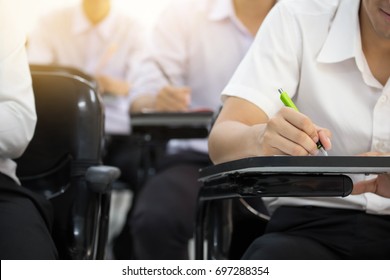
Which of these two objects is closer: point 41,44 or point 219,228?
point 219,228

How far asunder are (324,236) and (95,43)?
2219mm

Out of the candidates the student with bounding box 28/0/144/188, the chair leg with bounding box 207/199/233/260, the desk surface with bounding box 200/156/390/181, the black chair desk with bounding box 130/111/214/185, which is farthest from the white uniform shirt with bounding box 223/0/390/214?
the student with bounding box 28/0/144/188

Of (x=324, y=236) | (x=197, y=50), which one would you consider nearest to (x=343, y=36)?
(x=324, y=236)

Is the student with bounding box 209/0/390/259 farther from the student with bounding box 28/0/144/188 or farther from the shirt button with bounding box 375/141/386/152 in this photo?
the student with bounding box 28/0/144/188

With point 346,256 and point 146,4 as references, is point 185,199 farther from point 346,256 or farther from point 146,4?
point 146,4

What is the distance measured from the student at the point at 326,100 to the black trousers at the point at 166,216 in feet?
2.10

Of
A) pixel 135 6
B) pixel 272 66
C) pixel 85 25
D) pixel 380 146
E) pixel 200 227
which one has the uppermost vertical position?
pixel 272 66

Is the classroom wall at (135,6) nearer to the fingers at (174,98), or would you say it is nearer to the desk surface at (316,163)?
the fingers at (174,98)

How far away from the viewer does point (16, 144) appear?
58.2 inches

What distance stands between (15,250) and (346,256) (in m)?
0.52

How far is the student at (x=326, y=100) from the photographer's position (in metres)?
1.36

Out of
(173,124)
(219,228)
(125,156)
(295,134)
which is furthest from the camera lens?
(125,156)

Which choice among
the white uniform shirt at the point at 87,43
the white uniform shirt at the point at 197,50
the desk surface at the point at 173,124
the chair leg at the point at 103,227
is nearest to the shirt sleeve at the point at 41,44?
the white uniform shirt at the point at 87,43

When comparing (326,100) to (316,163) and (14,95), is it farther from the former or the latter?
(14,95)
